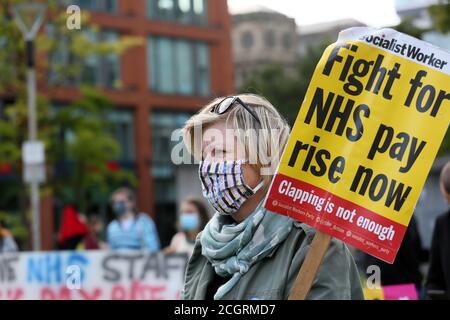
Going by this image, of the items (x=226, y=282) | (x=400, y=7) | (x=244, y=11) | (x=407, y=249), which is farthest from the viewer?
(x=244, y=11)

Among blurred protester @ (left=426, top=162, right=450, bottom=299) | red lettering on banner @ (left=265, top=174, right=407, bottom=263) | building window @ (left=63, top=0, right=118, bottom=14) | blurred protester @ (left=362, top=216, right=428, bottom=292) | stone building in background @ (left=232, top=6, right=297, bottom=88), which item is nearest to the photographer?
red lettering on banner @ (left=265, top=174, right=407, bottom=263)

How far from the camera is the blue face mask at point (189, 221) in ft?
31.0

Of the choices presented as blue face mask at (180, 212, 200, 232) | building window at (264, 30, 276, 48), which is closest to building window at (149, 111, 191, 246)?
building window at (264, 30, 276, 48)

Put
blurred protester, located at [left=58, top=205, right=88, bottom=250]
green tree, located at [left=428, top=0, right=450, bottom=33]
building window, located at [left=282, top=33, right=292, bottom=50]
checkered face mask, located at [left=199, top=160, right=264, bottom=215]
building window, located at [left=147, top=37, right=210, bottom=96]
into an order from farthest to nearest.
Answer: building window, located at [left=282, top=33, right=292, bottom=50] → building window, located at [left=147, top=37, right=210, bottom=96] → green tree, located at [left=428, top=0, right=450, bottom=33] → blurred protester, located at [left=58, top=205, right=88, bottom=250] → checkered face mask, located at [left=199, top=160, right=264, bottom=215]

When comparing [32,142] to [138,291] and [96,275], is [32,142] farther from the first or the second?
[138,291]

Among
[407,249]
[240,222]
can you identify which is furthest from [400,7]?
[240,222]

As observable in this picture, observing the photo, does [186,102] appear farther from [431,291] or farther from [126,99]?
[431,291]

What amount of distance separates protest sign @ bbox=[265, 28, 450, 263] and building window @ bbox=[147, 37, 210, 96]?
4095 centimetres

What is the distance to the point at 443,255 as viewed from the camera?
5805mm

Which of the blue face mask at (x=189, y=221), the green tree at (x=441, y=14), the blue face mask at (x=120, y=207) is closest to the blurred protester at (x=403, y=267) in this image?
the blue face mask at (x=189, y=221)

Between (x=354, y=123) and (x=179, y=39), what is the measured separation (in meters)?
42.1

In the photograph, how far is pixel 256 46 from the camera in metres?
67.1

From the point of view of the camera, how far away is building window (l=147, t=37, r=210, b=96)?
44.2 m

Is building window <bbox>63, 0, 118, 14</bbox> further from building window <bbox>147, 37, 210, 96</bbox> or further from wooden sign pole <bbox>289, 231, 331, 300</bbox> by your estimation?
wooden sign pole <bbox>289, 231, 331, 300</bbox>
